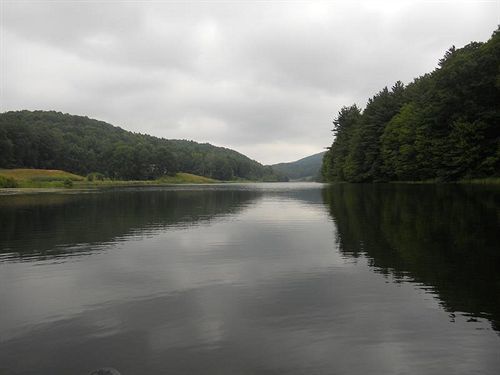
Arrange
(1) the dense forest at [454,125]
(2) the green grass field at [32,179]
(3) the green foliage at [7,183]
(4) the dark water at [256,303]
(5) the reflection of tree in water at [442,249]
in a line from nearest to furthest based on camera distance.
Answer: (4) the dark water at [256,303] → (5) the reflection of tree in water at [442,249] → (1) the dense forest at [454,125] → (3) the green foliage at [7,183] → (2) the green grass field at [32,179]

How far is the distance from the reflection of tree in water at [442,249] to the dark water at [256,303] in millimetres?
79

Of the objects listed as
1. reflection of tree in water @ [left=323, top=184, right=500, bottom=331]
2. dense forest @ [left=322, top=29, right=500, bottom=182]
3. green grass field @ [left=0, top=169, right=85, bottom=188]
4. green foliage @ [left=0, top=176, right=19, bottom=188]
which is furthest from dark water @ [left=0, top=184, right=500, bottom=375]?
green grass field @ [left=0, top=169, right=85, bottom=188]

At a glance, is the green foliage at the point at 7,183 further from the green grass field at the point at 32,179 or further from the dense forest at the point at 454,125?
the dense forest at the point at 454,125

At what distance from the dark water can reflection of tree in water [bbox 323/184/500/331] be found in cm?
8

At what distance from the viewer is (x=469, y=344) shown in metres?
8.12

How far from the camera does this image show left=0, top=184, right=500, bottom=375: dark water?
25.3 feet

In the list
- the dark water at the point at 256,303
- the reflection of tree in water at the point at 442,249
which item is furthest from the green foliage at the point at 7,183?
the reflection of tree in water at the point at 442,249

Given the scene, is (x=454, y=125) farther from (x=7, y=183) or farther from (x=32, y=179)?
(x=32, y=179)

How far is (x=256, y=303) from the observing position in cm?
1105

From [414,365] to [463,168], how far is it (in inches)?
2855

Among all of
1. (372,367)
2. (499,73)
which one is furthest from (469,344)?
(499,73)

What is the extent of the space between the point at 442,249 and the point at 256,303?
1002 cm

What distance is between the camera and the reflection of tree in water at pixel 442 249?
11.2 meters

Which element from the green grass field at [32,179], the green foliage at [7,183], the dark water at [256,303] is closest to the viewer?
the dark water at [256,303]
